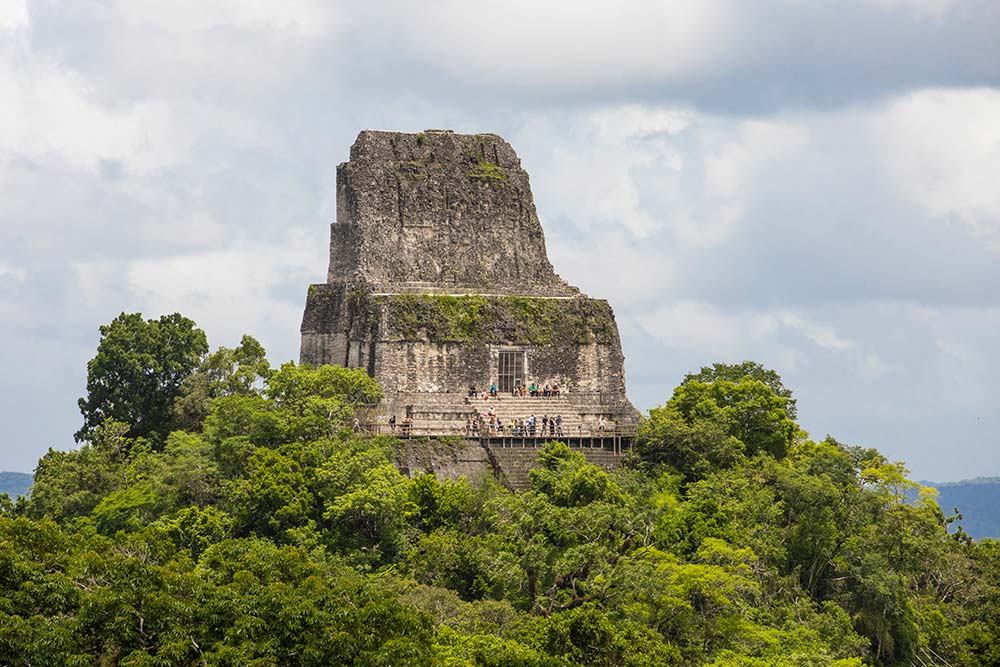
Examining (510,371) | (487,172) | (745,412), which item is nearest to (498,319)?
(510,371)

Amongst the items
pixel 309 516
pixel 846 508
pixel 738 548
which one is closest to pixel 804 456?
pixel 846 508

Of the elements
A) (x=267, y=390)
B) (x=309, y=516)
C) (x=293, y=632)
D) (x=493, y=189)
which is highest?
(x=493, y=189)

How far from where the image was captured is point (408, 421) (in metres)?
48.8

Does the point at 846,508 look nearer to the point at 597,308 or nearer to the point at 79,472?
the point at 597,308

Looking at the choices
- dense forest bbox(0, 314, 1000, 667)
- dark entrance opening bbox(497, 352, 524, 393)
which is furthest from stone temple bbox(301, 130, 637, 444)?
dense forest bbox(0, 314, 1000, 667)

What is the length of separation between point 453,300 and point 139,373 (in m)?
9.73

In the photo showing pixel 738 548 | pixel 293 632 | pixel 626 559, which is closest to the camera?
pixel 293 632

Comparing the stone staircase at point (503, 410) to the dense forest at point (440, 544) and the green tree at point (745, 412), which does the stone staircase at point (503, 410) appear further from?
the green tree at point (745, 412)

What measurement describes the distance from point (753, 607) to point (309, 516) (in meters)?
10.6

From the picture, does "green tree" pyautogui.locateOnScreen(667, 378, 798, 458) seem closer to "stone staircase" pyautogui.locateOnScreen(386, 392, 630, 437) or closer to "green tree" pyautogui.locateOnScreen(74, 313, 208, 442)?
"stone staircase" pyautogui.locateOnScreen(386, 392, 630, 437)

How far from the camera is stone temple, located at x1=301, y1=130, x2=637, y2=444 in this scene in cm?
5034

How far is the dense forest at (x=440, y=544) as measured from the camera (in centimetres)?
3403

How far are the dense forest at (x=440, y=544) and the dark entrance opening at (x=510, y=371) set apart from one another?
387 centimetres

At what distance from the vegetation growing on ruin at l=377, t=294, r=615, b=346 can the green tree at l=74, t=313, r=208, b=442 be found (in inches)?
289
